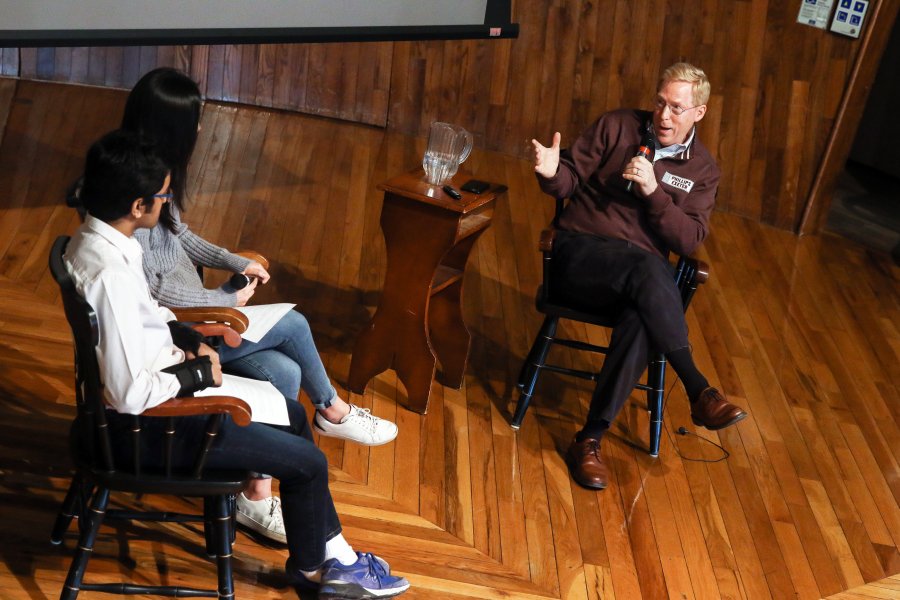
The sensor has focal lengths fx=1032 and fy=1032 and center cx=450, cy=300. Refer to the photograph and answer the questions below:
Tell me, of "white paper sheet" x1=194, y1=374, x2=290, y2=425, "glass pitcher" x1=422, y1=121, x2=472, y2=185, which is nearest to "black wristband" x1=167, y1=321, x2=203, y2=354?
"white paper sheet" x1=194, y1=374, x2=290, y2=425

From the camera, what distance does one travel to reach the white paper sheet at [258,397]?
96.1 inches

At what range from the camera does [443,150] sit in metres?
3.40

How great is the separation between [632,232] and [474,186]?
594 millimetres

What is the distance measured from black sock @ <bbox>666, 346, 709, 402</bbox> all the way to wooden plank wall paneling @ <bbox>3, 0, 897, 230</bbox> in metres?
2.48

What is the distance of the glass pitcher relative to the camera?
338 cm

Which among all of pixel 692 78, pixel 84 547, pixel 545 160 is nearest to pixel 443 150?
pixel 545 160

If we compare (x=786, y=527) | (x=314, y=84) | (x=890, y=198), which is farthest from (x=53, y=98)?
(x=890, y=198)

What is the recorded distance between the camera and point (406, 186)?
334 centimetres

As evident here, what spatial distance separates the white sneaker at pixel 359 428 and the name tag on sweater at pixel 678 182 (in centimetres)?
127

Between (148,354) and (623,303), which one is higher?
(148,354)

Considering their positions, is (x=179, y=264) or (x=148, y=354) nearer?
(x=148, y=354)

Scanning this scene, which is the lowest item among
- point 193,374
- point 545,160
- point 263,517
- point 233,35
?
point 263,517

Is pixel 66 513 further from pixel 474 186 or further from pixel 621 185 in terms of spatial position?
pixel 621 185

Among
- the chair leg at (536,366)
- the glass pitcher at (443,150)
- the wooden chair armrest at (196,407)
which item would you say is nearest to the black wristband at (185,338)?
the wooden chair armrest at (196,407)
